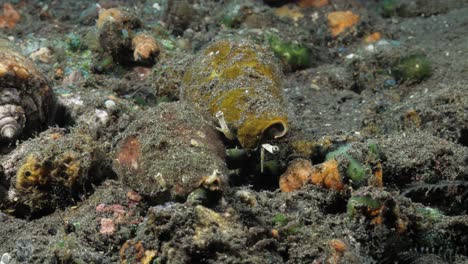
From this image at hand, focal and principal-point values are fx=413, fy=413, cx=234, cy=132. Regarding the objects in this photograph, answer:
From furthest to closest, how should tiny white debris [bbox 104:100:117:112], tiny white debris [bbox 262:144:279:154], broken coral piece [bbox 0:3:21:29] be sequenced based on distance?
broken coral piece [bbox 0:3:21:29], tiny white debris [bbox 104:100:117:112], tiny white debris [bbox 262:144:279:154]

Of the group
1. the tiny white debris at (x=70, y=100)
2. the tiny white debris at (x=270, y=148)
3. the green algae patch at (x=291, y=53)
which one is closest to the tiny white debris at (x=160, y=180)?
the tiny white debris at (x=270, y=148)

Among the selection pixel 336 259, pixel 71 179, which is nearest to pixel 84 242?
pixel 71 179

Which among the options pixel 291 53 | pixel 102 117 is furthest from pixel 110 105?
pixel 291 53

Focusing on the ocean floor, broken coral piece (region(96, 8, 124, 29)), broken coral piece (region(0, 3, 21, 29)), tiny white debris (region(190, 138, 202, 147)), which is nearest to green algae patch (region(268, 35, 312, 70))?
the ocean floor

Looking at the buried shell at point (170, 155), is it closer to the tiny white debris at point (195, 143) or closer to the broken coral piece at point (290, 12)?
the tiny white debris at point (195, 143)

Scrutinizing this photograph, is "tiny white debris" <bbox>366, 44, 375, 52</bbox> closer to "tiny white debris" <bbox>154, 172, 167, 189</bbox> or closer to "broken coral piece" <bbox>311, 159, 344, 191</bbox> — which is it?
"broken coral piece" <bbox>311, 159, 344, 191</bbox>
